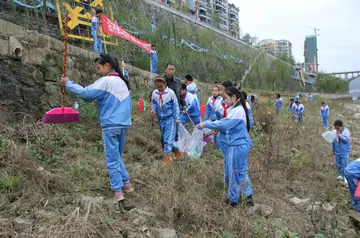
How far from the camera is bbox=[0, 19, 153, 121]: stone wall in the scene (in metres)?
5.00

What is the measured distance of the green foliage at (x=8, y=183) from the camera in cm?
301

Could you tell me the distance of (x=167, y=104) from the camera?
192 inches

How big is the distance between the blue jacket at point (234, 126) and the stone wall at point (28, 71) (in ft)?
10.6

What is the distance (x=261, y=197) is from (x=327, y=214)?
825 millimetres

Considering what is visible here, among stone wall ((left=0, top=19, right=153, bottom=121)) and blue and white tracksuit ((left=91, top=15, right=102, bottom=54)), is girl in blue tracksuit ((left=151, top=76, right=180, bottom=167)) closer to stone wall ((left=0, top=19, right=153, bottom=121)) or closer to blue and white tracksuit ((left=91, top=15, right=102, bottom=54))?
stone wall ((left=0, top=19, right=153, bottom=121))

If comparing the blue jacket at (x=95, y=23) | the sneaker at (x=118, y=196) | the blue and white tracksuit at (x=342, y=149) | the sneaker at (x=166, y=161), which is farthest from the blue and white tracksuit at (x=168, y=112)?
the blue jacket at (x=95, y=23)

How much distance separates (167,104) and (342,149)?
3720 mm

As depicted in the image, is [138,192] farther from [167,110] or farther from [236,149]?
[167,110]

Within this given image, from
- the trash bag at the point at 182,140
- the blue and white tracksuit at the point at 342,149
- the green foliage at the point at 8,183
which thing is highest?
the trash bag at the point at 182,140

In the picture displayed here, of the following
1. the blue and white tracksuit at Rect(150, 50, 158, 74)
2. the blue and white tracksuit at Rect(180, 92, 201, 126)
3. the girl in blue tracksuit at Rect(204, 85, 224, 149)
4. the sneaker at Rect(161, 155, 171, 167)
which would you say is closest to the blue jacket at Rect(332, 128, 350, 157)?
the girl in blue tracksuit at Rect(204, 85, 224, 149)

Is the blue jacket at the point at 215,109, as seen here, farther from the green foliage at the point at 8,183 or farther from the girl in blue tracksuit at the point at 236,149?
the green foliage at the point at 8,183

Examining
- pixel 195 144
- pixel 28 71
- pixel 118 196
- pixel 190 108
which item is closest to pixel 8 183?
pixel 118 196

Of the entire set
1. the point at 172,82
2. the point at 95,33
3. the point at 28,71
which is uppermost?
the point at 95,33

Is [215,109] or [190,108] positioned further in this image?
[190,108]
